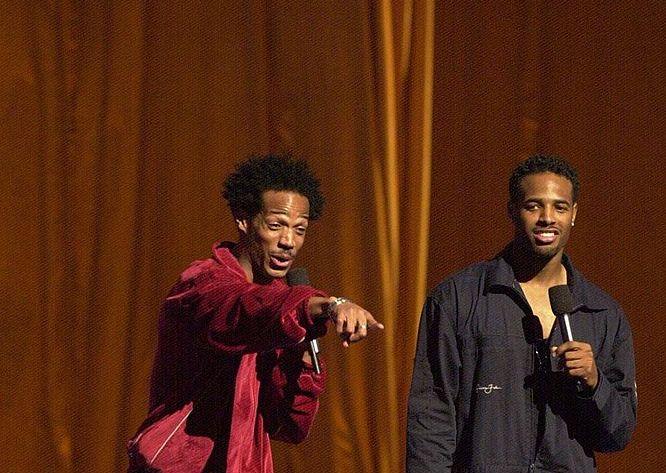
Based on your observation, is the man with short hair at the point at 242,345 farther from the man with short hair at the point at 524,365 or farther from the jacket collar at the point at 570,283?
the jacket collar at the point at 570,283

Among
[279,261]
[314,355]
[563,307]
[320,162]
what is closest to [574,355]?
[563,307]

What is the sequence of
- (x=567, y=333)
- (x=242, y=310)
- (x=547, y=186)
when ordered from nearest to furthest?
1. (x=242, y=310)
2. (x=567, y=333)
3. (x=547, y=186)

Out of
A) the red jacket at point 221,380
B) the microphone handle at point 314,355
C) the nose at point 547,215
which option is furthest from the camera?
the nose at point 547,215

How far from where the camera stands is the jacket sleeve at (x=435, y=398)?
3.17 m

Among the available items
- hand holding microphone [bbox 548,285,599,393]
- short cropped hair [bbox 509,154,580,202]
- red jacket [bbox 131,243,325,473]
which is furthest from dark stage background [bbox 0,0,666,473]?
hand holding microphone [bbox 548,285,599,393]

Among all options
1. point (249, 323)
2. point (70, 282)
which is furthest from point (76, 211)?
point (249, 323)

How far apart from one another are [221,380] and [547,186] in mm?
963

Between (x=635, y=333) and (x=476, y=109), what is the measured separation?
101 centimetres

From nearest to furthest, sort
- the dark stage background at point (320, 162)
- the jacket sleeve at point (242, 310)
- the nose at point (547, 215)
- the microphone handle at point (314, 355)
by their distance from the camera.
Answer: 1. the jacket sleeve at point (242, 310)
2. the microphone handle at point (314, 355)
3. the nose at point (547, 215)
4. the dark stage background at point (320, 162)

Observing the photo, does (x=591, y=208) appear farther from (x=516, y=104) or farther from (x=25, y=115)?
(x=25, y=115)

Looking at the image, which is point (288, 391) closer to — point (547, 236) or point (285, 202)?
point (285, 202)

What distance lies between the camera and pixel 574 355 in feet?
10.0

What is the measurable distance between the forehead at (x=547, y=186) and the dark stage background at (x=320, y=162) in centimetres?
157

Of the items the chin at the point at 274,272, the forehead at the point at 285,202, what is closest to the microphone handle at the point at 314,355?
the chin at the point at 274,272
